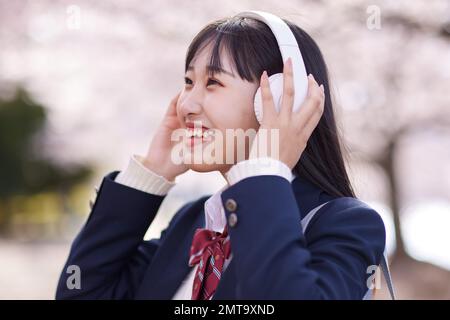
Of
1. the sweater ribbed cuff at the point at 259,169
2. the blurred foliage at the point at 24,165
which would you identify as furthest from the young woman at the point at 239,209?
the blurred foliage at the point at 24,165

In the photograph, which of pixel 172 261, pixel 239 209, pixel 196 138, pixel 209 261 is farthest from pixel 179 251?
pixel 239 209

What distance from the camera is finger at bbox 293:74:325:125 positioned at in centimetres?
165

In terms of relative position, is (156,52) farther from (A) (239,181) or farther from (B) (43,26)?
(A) (239,181)

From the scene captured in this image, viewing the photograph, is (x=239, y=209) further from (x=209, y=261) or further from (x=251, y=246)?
(x=209, y=261)

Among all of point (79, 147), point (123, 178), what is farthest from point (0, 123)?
point (123, 178)

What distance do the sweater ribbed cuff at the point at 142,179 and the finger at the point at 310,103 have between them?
496 mm

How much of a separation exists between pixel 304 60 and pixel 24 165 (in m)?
16.8

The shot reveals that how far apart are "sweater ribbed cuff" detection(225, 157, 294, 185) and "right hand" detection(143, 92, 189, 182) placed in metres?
0.44

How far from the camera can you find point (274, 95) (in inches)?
66.6

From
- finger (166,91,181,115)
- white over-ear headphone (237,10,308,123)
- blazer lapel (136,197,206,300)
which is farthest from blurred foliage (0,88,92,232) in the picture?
white over-ear headphone (237,10,308,123)

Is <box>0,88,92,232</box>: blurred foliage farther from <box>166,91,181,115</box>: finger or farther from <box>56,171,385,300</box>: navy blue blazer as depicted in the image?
<box>56,171,385,300</box>: navy blue blazer

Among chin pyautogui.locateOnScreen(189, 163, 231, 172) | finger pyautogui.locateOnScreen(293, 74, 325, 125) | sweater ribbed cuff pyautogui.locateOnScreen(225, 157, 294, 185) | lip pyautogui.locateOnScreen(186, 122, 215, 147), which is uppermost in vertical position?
finger pyautogui.locateOnScreen(293, 74, 325, 125)
